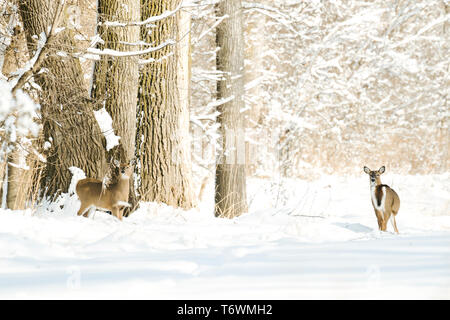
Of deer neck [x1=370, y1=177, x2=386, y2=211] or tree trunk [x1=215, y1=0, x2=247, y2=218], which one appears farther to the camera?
tree trunk [x1=215, y1=0, x2=247, y2=218]

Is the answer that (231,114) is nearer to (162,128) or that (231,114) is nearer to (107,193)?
(162,128)

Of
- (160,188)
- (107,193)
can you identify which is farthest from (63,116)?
(160,188)

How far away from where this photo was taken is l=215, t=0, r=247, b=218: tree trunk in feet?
30.5

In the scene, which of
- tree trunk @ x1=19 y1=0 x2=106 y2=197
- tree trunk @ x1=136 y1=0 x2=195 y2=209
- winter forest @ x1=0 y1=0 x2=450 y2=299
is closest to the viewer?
winter forest @ x1=0 y1=0 x2=450 y2=299

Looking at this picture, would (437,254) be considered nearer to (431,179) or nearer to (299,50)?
(431,179)

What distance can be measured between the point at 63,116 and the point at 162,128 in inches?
49.0

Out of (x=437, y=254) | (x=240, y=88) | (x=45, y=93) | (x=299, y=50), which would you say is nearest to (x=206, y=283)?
(x=437, y=254)

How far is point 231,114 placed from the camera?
9.46 m

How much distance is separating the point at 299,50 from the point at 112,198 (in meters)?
11.1

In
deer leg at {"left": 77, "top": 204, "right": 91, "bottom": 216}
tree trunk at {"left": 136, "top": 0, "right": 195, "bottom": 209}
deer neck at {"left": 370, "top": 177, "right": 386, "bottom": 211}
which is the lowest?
deer leg at {"left": 77, "top": 204, "right": 91, "bottom": 216}

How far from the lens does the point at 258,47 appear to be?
14.6 m

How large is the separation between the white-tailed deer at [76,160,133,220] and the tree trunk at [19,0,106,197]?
0.46 m

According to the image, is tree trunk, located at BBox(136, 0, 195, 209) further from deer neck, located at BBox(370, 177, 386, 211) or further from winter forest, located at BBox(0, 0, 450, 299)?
deer neck, located at BBox(370, 177, 386, 211)

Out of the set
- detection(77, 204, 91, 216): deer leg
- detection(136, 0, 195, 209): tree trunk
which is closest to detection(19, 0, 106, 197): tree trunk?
detection(77, 204, 91, 216): deer leg
